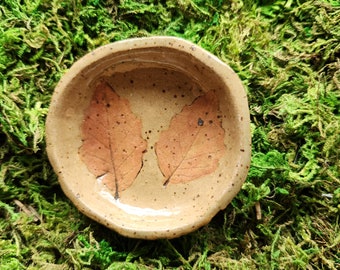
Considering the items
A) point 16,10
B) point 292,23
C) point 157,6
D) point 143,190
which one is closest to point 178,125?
point 143,190

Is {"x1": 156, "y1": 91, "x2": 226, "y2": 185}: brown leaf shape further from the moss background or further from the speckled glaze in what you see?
the moss background

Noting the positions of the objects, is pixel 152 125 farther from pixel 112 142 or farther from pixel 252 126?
pixel 252 126

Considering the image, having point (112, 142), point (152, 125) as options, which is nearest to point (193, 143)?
point (152, 125)

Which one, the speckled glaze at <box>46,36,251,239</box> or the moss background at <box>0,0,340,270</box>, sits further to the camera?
the moss background at <box>0,0,340,270</box>

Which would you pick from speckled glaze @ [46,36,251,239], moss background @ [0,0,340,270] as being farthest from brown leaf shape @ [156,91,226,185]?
moss background @ [0,0,340,270]

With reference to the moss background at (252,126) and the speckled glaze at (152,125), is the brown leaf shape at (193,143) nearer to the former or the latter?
the speckled glaze at (152,125)

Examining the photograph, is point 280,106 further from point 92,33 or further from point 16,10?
point 16,10
